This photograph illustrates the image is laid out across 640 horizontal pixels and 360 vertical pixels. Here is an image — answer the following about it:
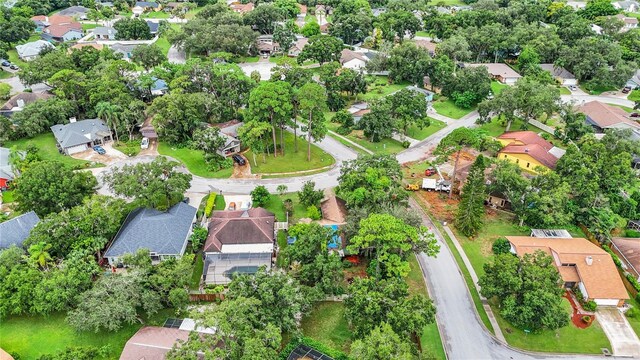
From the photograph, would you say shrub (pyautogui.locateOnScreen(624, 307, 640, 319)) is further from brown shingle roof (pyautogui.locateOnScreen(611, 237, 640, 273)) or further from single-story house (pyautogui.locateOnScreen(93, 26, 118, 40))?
single-story house (pyautogui.locateOnScreen(93, 26, 118, 40))

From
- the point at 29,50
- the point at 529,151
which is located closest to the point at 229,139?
the point at 529,151

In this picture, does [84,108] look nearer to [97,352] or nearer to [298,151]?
[298,151]

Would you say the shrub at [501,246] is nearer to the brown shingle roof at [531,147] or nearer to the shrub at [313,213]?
the shrub at [313,213]

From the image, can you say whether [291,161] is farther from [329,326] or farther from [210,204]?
[329,326]

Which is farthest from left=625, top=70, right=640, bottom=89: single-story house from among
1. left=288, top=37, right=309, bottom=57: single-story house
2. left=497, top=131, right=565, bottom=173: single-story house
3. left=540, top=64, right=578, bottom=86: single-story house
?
left=288, top=37, right=309, bottom=57: single-story house

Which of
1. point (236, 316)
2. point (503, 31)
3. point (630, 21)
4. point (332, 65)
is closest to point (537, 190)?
point (236, 316)

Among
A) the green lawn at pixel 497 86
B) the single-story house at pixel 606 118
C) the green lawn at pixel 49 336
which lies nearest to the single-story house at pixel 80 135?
the green lawn at pixel 49 336
